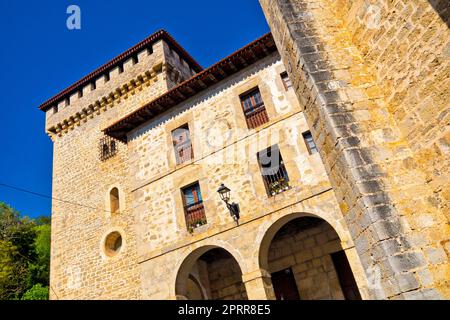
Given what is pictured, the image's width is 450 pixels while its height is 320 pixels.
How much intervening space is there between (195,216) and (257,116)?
385 centimetres

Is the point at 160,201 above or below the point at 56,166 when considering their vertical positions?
below

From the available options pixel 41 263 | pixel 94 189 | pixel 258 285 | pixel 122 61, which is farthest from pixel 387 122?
pixel 41 263

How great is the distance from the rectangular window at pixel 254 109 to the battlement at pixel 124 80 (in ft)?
17.5

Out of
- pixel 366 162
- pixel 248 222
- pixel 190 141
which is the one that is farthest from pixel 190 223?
pixel 366 162

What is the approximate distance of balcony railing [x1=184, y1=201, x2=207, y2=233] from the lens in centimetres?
1064

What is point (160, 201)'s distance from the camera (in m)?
11.4

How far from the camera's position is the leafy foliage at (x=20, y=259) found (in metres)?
18.9

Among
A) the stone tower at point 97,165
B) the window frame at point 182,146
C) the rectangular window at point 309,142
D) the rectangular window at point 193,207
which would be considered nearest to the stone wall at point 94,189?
the stone tower at point 97,165

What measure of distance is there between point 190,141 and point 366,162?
9175 millimetres

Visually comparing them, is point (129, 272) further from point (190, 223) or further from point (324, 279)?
point (324, 279)

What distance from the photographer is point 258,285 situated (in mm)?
8953

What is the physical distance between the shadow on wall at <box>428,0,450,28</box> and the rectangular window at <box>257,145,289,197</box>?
7.20m

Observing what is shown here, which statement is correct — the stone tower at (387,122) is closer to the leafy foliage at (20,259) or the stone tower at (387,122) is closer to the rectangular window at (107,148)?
the rectangular window at (107,148)
